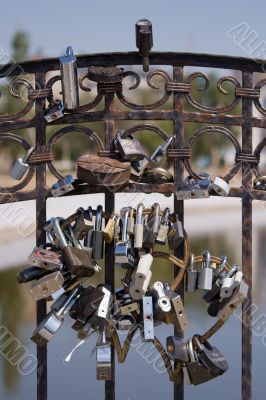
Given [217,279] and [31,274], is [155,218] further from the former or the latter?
[31,274]

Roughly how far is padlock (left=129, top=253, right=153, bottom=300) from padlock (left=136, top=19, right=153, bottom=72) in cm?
74

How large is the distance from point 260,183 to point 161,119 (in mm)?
444

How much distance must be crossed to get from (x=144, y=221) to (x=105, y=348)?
0.48m

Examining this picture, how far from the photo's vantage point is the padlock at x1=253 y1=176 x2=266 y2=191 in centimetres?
269

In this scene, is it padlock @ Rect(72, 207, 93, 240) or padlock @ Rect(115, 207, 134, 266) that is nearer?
padlock @ Rect(115, 207, 134, 266)

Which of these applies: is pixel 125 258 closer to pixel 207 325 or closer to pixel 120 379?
pixel 120 379

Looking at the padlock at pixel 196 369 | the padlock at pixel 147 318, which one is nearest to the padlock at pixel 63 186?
the padlock at pixel 147 318

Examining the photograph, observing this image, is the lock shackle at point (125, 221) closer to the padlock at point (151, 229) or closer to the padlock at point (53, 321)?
the padlock at point (151, 229)

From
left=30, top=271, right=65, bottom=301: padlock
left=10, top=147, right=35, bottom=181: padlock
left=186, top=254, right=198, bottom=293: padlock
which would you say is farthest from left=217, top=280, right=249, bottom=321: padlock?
left=10, top=147, right=35, bottom=181: padlock

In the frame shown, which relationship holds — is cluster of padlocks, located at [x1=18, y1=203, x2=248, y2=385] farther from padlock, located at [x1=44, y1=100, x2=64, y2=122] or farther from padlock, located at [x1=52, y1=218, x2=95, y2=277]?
padlock, located at [x1=44, y1=100, x2=64, y2=122]

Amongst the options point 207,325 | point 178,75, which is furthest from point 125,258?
point 207,325

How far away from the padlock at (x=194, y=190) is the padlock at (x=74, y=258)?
0.40m

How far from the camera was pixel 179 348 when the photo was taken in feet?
8.66

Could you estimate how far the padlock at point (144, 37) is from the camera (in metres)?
2.53
